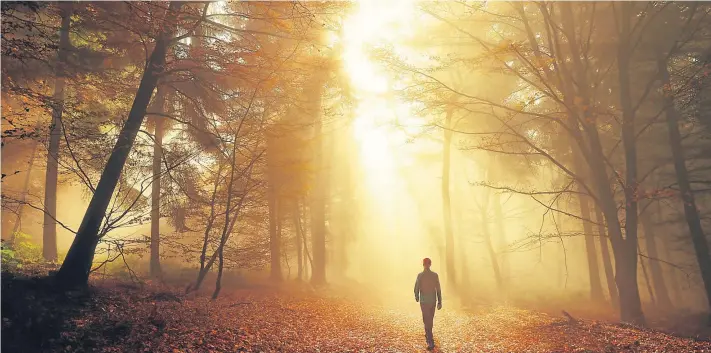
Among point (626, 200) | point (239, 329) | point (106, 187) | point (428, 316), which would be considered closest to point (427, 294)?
point (428, 316)

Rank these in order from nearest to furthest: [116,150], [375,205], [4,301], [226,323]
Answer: [4,301] < [226,323] < [116,150] < [375,205]

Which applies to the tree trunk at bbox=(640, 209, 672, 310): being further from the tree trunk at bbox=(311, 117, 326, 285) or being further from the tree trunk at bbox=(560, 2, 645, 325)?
the tree trunk at bbox=(311, 117, 326, 285)

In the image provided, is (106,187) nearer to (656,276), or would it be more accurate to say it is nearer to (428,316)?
(428,316)

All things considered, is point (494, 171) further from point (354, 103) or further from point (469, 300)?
point (354, 103)

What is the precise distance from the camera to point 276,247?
65.4 feet

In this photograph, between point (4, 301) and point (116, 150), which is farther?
point (116, 150)

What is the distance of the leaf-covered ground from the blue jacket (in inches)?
43.2

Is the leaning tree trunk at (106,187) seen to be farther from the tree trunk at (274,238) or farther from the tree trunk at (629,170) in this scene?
the tree trunk at (629,170)

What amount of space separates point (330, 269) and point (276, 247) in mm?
23583

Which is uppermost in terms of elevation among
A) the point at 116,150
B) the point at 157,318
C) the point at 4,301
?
the point at 116,150

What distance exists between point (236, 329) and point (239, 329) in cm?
7

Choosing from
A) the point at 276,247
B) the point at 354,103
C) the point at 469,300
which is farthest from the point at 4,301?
the point at 469,300

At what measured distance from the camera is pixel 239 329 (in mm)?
7770

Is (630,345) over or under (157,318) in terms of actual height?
under
